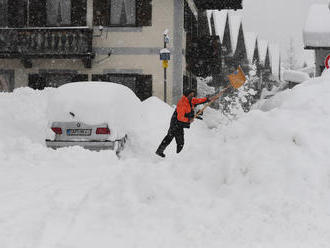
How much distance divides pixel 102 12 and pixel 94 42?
1.16m

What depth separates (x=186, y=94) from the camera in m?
9.17

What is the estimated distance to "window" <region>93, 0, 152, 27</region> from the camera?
56.9 ft

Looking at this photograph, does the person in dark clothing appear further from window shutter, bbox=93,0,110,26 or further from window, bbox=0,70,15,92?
window, bbox=0,70,15,92

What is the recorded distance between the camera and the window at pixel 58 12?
17.8m

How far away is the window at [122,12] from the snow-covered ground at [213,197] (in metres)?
11.5

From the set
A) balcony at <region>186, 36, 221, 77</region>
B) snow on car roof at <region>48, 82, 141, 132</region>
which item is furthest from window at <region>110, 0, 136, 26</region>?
snow on car roof at <region>48, 82, 141, 132</region>

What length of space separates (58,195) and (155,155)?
447 cm

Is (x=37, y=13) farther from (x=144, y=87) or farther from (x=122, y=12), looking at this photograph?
(x=144, y=87)

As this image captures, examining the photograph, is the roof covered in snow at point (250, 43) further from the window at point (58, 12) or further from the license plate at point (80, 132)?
the license plate at point (80, 132)

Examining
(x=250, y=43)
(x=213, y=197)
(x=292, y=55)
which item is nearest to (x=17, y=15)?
(x=213, y=197)

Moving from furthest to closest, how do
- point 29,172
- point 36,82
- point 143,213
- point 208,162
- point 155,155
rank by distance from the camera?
point 36,82
point 155,155
point 29,172
point 208,162
point 143,213

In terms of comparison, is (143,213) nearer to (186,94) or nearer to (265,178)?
(265,178)

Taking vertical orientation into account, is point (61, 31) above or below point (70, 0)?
below

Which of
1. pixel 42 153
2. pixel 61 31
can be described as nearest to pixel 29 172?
pixel 42 153
